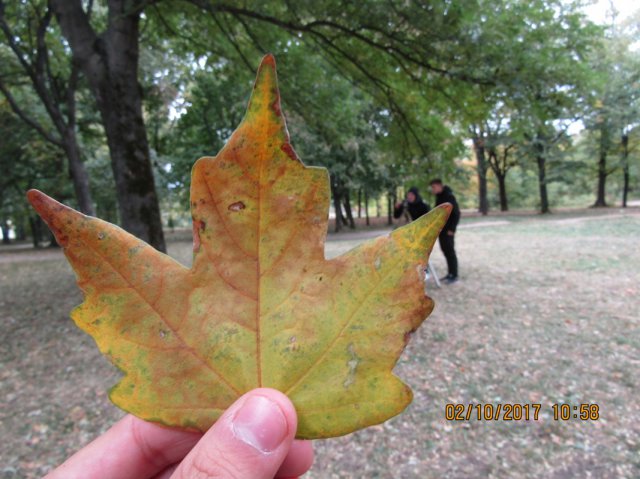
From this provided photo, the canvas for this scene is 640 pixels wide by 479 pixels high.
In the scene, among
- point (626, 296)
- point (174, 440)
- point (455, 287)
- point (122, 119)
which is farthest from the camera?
point (455, 287)

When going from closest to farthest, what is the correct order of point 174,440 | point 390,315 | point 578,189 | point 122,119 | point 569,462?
point 390,315 → point 174,440 → point 569,462 → point 122,119 → point 578,189

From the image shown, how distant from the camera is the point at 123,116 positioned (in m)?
5.08

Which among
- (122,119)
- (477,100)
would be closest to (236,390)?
(122,119)

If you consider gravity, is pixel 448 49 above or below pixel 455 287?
above

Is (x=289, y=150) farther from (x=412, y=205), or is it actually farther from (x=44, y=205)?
(x=412, y=205)

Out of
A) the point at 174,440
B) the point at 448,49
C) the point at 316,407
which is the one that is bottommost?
the point at 174,440

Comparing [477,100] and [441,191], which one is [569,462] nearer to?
[441,191]

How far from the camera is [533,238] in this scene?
13.9 metres

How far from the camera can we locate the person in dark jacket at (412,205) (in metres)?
5.94

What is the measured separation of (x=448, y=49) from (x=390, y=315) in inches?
208

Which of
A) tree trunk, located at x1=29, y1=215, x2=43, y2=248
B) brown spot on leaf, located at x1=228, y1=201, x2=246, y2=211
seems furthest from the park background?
tree trunk, located at x1=29, y1=215, x2=43, y2=248

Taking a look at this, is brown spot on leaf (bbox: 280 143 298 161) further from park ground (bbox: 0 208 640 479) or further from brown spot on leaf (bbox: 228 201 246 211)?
park ground (bbox: 0 208 640 479)
